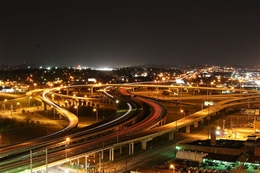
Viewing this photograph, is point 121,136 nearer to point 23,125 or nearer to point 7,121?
point 23,125

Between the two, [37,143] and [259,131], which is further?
[259,131]

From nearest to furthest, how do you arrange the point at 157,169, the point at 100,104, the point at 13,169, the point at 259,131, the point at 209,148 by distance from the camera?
the point at 13,169 < the point at 157,169 < the point at 209,148 < the point at 259,131 < the point at 100,104

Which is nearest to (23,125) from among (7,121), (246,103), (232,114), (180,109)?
(7,121)

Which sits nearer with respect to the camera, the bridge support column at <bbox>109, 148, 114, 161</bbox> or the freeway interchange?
the freeway interchange

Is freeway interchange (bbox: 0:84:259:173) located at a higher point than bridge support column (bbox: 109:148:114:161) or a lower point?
higher

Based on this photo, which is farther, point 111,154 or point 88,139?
point 88,139

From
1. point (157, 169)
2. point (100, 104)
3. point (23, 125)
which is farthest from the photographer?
point (100, 104)

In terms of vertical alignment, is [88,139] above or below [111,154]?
above

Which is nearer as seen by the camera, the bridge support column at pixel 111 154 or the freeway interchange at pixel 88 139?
the freeway interchange at pixel 88 139

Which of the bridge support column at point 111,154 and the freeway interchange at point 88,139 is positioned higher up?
the freeway interchange at point 88,139
